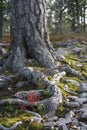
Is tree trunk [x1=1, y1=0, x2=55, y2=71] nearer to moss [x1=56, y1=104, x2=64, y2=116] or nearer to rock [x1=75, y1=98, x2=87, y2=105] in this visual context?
rock [x1=75, y1=98, x2=87, y2=105]

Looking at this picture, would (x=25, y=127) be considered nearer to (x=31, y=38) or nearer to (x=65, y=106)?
(x=65, y=106)

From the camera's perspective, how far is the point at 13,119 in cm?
815

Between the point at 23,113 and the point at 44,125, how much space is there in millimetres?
938

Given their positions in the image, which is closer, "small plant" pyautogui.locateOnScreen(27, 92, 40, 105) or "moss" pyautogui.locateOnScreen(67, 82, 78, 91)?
"small plant" pyautogui.locateOnScreen(27, 92, 40, 105)

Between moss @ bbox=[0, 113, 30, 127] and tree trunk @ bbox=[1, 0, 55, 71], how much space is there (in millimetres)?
3490

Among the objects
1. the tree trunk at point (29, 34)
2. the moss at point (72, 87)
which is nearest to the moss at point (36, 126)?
the moss at point (72, 87)

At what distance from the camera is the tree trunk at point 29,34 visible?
11.8 meters

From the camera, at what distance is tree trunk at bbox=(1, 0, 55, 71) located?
464 inches

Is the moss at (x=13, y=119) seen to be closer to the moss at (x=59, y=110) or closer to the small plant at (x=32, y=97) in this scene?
the small plant at (x=32, y=97)

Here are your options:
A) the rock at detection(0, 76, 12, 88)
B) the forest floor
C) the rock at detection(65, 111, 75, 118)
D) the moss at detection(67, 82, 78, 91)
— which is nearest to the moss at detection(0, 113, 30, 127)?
the forest floor

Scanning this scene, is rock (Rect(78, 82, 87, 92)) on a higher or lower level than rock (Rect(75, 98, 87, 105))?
higher

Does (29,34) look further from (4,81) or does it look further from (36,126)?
(36,126)

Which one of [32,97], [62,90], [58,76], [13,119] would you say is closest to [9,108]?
[13,119]

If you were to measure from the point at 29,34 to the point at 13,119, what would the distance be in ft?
14.5
